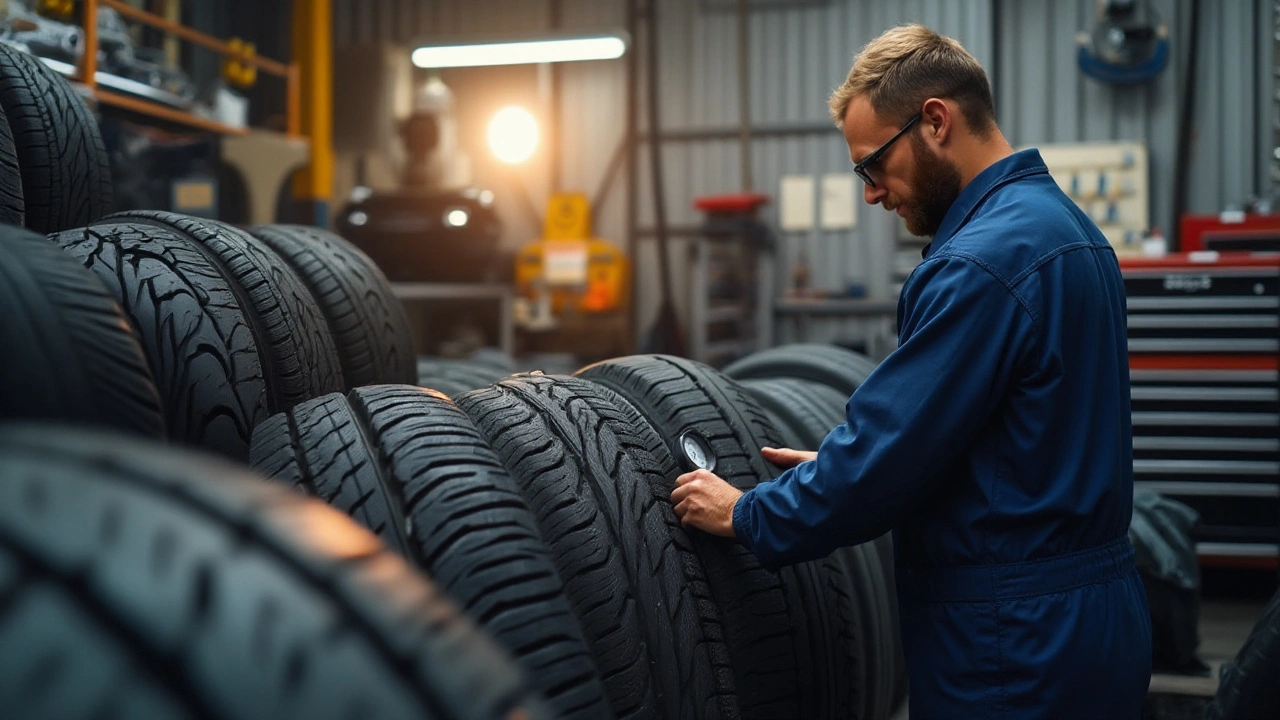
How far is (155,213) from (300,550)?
162cm

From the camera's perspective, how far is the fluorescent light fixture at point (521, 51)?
8.62 m

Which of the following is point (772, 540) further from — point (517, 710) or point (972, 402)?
point (517, 710)

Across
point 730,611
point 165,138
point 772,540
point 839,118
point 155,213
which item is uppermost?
point 165,138

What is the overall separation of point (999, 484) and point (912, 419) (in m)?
0.17

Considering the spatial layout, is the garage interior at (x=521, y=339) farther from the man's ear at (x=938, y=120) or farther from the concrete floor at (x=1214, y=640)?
the man's ear at (x=938, y=120)

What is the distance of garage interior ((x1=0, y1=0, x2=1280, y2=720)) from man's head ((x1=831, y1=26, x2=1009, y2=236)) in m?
0.48

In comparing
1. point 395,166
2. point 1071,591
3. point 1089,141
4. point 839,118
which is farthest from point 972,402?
point 395,166

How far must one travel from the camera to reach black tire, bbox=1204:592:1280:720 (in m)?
1.91

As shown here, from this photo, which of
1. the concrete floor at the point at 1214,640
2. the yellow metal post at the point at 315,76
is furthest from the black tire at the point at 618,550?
the yellow metal post at the point at 315,76

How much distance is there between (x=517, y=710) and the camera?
59 centimetres

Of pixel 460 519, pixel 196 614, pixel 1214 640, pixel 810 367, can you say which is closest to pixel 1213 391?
pixel 1214 640

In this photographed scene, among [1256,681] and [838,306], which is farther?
[838,306]

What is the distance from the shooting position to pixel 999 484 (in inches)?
60.4

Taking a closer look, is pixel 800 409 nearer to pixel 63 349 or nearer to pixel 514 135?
pixel 63 349
